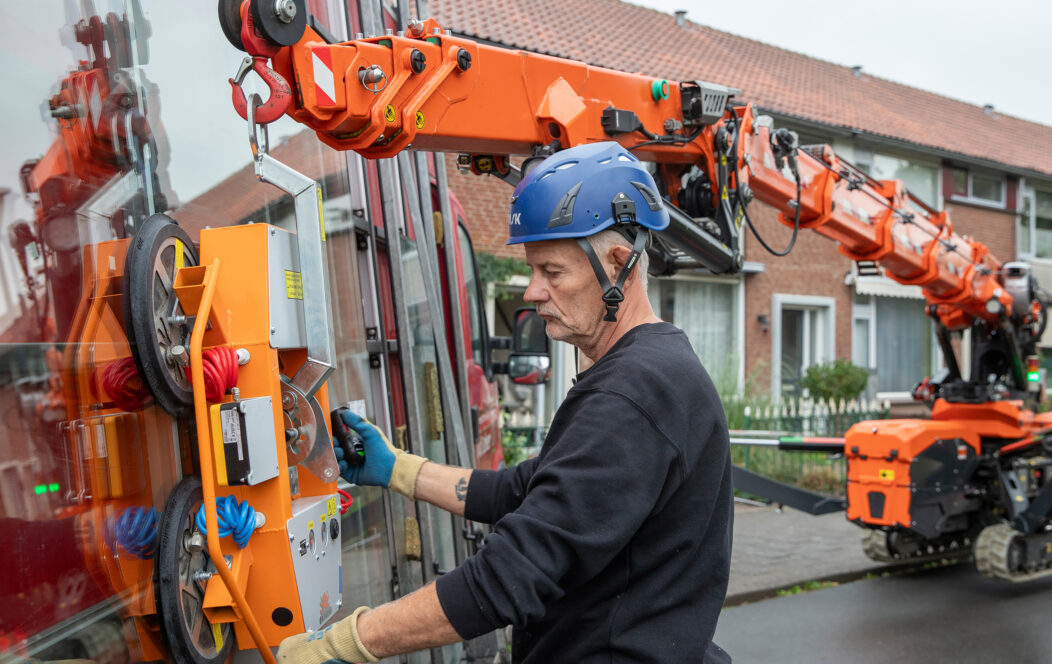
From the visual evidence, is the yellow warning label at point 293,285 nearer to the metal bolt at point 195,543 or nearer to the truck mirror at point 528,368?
the metal bolt at point 195,543

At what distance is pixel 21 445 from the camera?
129cm

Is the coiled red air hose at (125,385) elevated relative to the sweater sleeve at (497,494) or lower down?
elevated

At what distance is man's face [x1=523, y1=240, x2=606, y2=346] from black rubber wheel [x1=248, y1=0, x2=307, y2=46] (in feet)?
2.36

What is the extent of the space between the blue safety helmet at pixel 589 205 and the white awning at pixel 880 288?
48.7ft

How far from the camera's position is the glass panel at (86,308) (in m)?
1.31

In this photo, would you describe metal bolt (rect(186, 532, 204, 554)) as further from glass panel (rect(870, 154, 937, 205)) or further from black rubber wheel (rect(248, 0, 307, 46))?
glass panel (rect(870, 154, 937, 205))

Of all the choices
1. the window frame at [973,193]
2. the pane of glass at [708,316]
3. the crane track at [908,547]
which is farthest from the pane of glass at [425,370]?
the window frame at [973,193]

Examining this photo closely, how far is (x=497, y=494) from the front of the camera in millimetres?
2477

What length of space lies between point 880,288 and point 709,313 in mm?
4036

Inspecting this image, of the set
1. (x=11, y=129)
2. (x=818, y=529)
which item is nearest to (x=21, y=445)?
(x=11, y=129)

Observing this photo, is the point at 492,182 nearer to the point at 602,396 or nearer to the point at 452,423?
the point at 452,423

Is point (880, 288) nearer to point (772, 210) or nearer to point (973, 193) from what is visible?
point (772, 210)

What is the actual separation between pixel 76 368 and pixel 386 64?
131 cm

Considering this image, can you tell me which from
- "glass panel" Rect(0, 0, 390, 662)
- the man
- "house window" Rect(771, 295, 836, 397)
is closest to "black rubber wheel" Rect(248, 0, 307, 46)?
"glass panel" Rect(0, 0, 390, 662)
